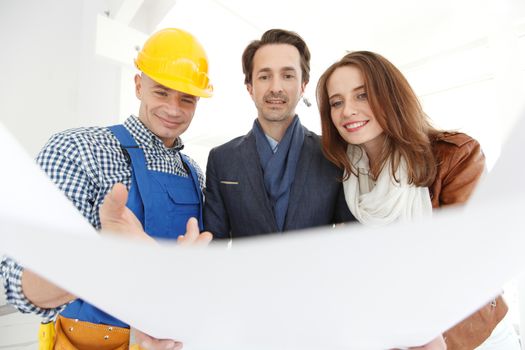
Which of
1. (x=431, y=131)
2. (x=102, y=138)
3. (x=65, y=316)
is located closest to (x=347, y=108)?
(x=431, y=131)

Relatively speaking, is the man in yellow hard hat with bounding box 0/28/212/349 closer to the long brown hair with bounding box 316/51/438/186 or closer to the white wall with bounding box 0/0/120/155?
the long brown hair with bounding box 316/51/438/186

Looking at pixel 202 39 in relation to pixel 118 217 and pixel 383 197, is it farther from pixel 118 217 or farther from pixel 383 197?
pixel 118 217

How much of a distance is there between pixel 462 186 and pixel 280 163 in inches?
23.5

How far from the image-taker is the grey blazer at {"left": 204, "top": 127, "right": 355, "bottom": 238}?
106 cm

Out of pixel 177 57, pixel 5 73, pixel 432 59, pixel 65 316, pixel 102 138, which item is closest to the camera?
pixel 65 316

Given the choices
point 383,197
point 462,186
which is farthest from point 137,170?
point 462,186

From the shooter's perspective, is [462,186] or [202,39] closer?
[462,186]

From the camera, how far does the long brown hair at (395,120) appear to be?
93cm

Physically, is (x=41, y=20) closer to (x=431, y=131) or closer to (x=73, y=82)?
(x=73, y=82)

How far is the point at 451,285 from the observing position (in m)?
0.24

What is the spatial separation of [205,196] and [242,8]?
1.44 m

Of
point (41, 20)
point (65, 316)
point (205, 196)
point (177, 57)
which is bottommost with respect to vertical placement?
Result: point (65, 316)

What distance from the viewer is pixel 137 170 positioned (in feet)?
3.07

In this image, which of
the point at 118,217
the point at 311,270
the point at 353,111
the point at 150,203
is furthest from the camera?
the point at 353,111
